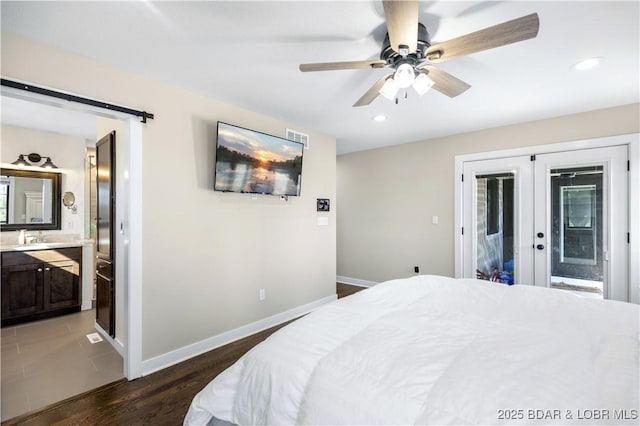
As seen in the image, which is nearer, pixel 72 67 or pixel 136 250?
pixel 72 67

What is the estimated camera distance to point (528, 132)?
11.1ft

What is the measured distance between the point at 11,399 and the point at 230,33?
9.31 ft

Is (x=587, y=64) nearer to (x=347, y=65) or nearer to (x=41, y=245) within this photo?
(x=347, y=65)

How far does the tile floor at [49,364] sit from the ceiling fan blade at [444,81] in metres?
3.14

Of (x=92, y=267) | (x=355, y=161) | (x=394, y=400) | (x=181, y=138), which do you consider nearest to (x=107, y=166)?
(x=181, y=138)

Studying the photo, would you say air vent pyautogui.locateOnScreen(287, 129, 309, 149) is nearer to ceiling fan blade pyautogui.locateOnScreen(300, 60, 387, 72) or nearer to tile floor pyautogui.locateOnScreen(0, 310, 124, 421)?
ceiling fan blade pyautogui.locateOnScreen(300, 60, 387, 72)

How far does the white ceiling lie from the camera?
5.10 ft

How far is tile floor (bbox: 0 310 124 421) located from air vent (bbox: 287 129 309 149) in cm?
279

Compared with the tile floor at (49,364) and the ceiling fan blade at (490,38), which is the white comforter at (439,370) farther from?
the tile floor at (49,364)

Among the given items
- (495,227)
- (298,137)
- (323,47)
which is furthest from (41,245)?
(495,227)

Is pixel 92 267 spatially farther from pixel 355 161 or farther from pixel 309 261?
pixel 355 161

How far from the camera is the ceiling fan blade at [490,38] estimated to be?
50.0 inches

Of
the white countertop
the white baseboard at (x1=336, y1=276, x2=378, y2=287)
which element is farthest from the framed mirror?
the white baseboard at (x1=336, y1=276, x2=378, y2=287)

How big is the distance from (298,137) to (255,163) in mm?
886
